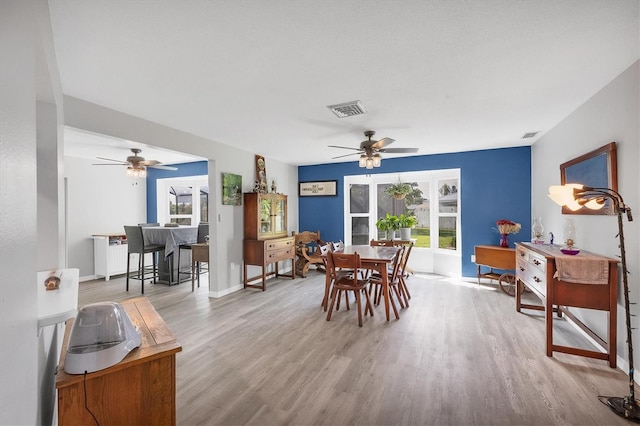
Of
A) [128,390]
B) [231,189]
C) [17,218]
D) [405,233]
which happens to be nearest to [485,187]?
[405,233]

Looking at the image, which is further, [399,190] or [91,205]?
[91,205]

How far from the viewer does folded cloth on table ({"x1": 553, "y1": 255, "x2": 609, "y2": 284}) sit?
2291mm

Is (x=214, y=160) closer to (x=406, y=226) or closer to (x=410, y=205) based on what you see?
(x=406, y=226)

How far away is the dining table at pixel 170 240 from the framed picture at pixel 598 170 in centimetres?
545

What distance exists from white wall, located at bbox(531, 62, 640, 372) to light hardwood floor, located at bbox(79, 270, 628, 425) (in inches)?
25.7

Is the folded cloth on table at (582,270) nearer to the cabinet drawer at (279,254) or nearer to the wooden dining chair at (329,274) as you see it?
the wooden dining chair at (329,274)

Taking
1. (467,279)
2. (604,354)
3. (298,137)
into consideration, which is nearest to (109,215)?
(298,137)

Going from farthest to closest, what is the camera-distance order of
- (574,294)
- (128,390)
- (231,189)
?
1. (231,189)
2. (574,294)
3. (128,390)

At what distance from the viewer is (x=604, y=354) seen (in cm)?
235

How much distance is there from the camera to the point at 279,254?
507 centimetres

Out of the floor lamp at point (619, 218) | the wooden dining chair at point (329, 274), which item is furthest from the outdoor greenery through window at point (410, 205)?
the floor lamp at point (619, 218)

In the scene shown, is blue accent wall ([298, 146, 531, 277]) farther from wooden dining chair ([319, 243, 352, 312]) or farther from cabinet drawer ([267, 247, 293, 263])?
wooden dining chair ([319, 243, 352, 312])

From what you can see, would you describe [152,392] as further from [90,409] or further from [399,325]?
[399,325]

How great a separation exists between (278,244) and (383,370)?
3069 millimetres
